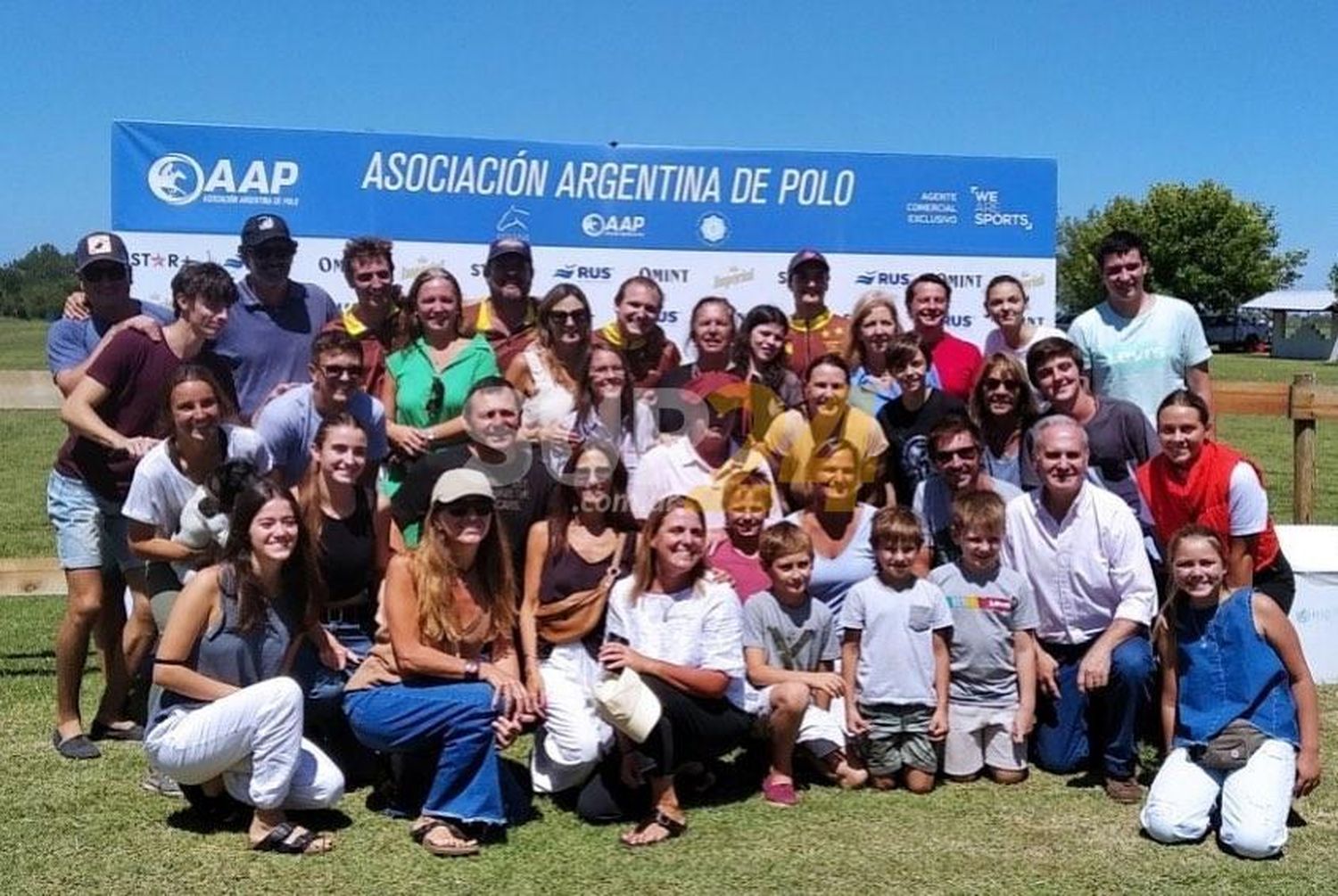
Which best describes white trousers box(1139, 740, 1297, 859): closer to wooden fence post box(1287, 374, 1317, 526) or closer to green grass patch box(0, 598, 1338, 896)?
green grass patch box(0, 598, 1338, 896)

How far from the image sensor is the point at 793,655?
5.31 meters

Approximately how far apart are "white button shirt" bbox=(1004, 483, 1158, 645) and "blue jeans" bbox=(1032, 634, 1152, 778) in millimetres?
111

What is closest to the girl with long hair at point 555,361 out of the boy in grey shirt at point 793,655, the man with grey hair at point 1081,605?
the boy in grey shirt at point 793,655

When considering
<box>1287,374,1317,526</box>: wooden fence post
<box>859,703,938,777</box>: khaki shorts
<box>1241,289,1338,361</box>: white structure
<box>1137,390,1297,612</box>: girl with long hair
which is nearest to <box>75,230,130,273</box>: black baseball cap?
<box>859,703,938,777</box>: khaki shorts

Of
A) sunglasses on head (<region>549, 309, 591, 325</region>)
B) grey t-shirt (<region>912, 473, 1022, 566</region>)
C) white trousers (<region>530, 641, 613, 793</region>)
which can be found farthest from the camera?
sunglasses on head (<region>549, 309, 591, 325</region>)

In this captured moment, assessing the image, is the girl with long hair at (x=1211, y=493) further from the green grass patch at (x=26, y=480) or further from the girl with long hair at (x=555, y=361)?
the green grass patch at (x=26, y=480)

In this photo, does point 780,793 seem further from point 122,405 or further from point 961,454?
point 122,405

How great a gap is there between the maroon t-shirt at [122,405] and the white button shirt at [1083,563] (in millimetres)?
3663

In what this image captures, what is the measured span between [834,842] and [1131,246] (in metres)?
Result: 3.49

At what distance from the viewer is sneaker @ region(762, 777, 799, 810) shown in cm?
504

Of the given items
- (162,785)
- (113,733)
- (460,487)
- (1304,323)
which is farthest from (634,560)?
(1304,323)

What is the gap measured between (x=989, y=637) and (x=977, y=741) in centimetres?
43

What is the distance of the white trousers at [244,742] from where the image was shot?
444cm

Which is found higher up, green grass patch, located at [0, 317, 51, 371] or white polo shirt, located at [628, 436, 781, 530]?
green grass patch, located at [0, 317, 51, 371]
